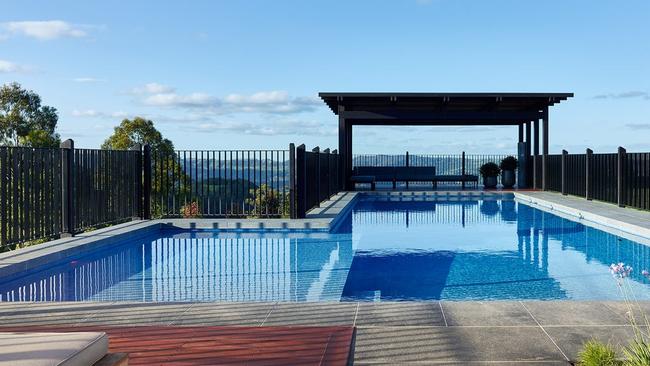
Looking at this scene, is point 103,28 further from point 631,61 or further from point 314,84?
point 631,61

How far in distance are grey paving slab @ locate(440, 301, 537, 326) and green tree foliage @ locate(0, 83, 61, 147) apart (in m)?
25.5

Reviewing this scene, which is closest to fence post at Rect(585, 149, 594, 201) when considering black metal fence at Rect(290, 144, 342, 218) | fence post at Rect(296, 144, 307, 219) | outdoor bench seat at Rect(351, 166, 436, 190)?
outdoor bench seat at Rect(351, 166, 436, 190)

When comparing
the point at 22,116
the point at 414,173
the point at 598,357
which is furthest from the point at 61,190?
the point at 22,116

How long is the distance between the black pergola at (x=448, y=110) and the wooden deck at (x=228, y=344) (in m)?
17.0

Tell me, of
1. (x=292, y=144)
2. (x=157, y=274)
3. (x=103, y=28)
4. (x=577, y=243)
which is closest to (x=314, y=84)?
(x=103, y=28)

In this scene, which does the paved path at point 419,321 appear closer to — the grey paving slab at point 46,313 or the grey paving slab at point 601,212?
the grey paving slab at point 46,313

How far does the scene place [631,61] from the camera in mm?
20000

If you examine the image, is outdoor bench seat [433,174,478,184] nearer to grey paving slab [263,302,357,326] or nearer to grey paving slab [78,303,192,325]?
grey paving slab [263,302,357,326]

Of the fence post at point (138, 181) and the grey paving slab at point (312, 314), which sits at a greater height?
the fence post at point (138, 181)

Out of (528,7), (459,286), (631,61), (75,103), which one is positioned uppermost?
(528,7)

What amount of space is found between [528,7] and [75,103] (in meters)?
13.2

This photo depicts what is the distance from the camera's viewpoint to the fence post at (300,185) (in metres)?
12.7

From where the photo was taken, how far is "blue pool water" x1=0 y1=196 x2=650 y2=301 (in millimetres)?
6629

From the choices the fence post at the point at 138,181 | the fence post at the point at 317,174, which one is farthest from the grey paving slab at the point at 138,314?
the fence post at the point at 317,174
